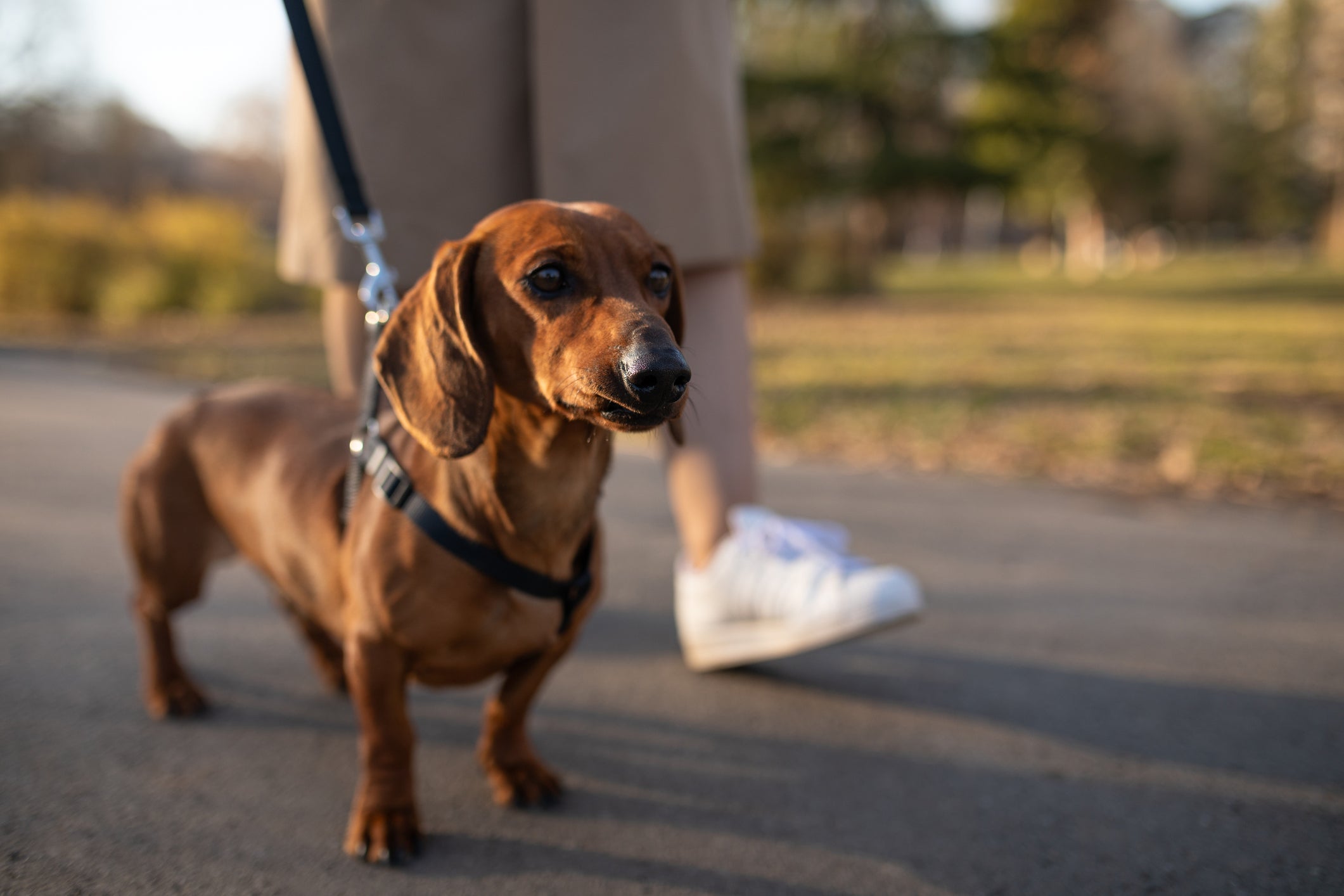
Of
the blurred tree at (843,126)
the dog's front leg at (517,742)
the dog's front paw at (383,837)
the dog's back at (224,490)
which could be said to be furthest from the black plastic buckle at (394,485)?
the blurred tree at (843,126)

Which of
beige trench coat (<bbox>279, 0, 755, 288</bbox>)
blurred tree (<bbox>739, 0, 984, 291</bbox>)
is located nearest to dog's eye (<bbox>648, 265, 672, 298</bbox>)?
beige trench coat (<bbox>279, 0, 755, 288</bbox>)

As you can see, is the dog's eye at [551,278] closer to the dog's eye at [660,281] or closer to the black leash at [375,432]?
the dog's eye at [660,281]

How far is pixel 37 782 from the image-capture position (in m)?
1.89

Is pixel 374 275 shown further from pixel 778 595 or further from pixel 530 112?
pixel 778 595

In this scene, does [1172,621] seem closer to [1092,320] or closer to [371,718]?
[371,718]

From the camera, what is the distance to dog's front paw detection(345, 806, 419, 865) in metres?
1.68

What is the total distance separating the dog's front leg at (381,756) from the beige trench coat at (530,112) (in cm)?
100

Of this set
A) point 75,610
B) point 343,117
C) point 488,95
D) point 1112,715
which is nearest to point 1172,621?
point 1112,715

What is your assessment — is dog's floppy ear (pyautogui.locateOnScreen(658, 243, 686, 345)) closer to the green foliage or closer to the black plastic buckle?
the black plastic buckle

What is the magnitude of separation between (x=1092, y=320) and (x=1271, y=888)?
494 inches

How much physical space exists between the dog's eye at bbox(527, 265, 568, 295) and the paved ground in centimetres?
101

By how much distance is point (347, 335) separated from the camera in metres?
2.46

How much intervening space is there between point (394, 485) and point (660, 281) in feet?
2.01

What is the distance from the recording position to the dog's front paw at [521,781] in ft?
6.17
